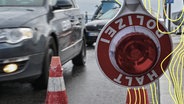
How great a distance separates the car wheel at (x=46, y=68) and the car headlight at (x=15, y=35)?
0.50 metres

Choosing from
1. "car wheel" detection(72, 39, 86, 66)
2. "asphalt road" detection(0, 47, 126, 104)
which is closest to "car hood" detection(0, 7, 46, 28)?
"asphalt road" detection(0, 47, 126, 104)

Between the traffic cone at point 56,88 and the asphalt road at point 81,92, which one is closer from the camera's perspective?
the traffic cone at point 56,88

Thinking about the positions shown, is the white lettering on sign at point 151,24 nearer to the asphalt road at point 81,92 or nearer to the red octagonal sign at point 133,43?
the red octagonal sign at point 133,43

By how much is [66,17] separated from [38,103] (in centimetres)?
203

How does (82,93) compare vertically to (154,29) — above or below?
below

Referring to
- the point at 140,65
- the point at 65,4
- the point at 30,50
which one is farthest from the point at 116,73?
the point at 65,4

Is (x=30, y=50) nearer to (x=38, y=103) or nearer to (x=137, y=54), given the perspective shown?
(x=38, y=103)

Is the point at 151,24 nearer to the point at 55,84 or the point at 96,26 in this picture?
the point at 55,84

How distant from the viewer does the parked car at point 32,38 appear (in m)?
5.78

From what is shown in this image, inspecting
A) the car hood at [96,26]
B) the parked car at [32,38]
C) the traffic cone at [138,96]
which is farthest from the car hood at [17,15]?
the car hood at [96,26]

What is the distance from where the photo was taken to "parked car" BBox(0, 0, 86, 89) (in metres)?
5.78

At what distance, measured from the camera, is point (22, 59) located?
585 centimetres

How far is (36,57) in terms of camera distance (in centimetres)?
604

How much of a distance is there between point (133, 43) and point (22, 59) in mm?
3567
